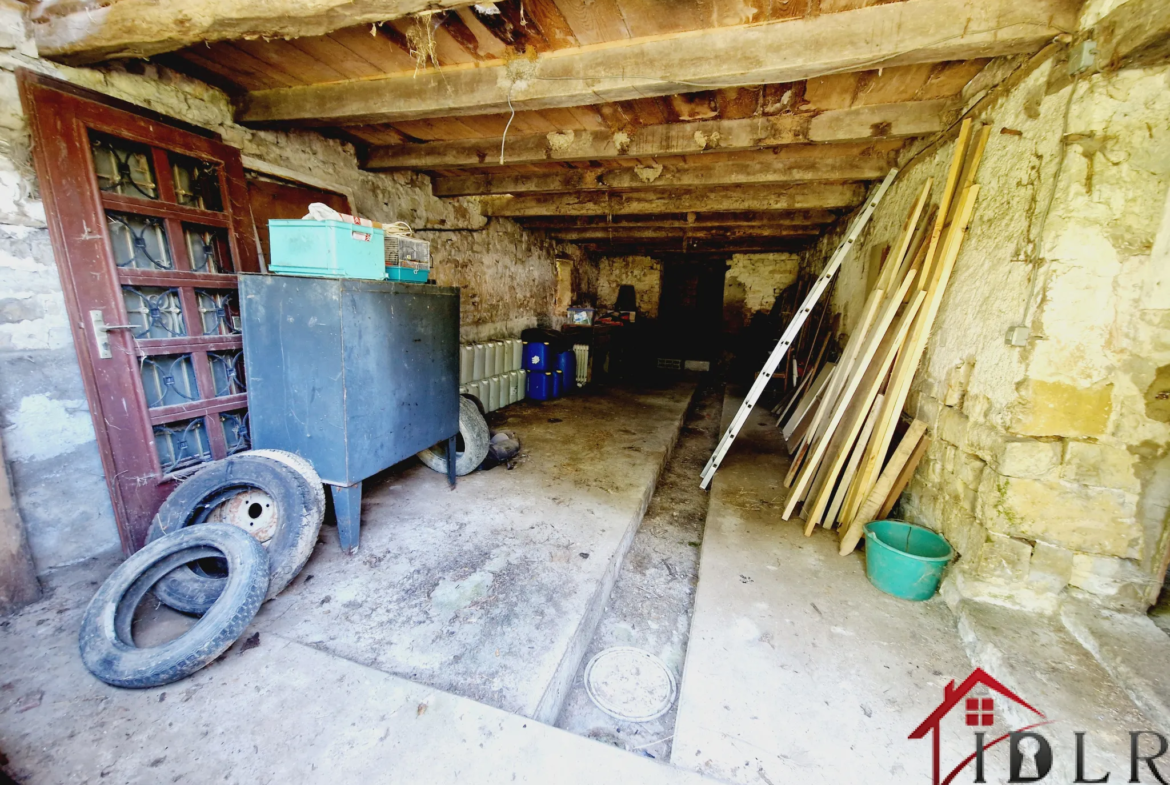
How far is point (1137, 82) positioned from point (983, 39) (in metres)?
0.51

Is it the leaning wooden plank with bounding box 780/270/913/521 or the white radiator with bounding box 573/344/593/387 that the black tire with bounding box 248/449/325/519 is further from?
the white radiator with bounding box 573/344/593/387

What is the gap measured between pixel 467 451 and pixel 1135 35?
354 centimetres

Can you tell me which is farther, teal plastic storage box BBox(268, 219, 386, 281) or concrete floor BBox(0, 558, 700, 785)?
teal plastic storage box BBox(268, 219, 386, 281)

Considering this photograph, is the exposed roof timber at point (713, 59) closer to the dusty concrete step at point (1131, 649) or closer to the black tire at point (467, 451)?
the black tire at point (467, 451)

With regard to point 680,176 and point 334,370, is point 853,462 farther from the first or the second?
point 334,370

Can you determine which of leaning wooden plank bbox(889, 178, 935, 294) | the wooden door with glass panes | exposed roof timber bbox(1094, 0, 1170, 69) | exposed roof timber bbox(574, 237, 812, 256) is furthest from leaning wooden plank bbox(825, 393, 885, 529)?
exposed roof timber bbox(574, 237, 812, 256)

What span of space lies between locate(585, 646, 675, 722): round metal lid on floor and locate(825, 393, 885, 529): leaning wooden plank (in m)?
1.42

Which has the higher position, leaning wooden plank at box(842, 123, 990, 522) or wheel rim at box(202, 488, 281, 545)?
leaning wooden plank at box(842, 123, 990, 522)

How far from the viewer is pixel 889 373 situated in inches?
103

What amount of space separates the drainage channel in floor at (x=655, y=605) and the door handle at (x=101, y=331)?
2480 millimetres

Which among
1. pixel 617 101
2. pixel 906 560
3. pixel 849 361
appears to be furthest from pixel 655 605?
pixel 617 101

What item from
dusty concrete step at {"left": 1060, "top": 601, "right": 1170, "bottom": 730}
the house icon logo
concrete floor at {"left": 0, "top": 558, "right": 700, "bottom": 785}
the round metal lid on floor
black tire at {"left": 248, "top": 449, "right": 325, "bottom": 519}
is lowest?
the round metal lid on floor

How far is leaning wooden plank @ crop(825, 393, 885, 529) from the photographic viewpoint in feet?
8.09

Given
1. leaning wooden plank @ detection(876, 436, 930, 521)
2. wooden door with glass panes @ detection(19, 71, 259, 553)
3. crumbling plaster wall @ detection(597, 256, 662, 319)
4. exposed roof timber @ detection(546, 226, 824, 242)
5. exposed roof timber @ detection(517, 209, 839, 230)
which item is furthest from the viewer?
crumbling plaster wall @ detection(597, 256, 662, 319)
